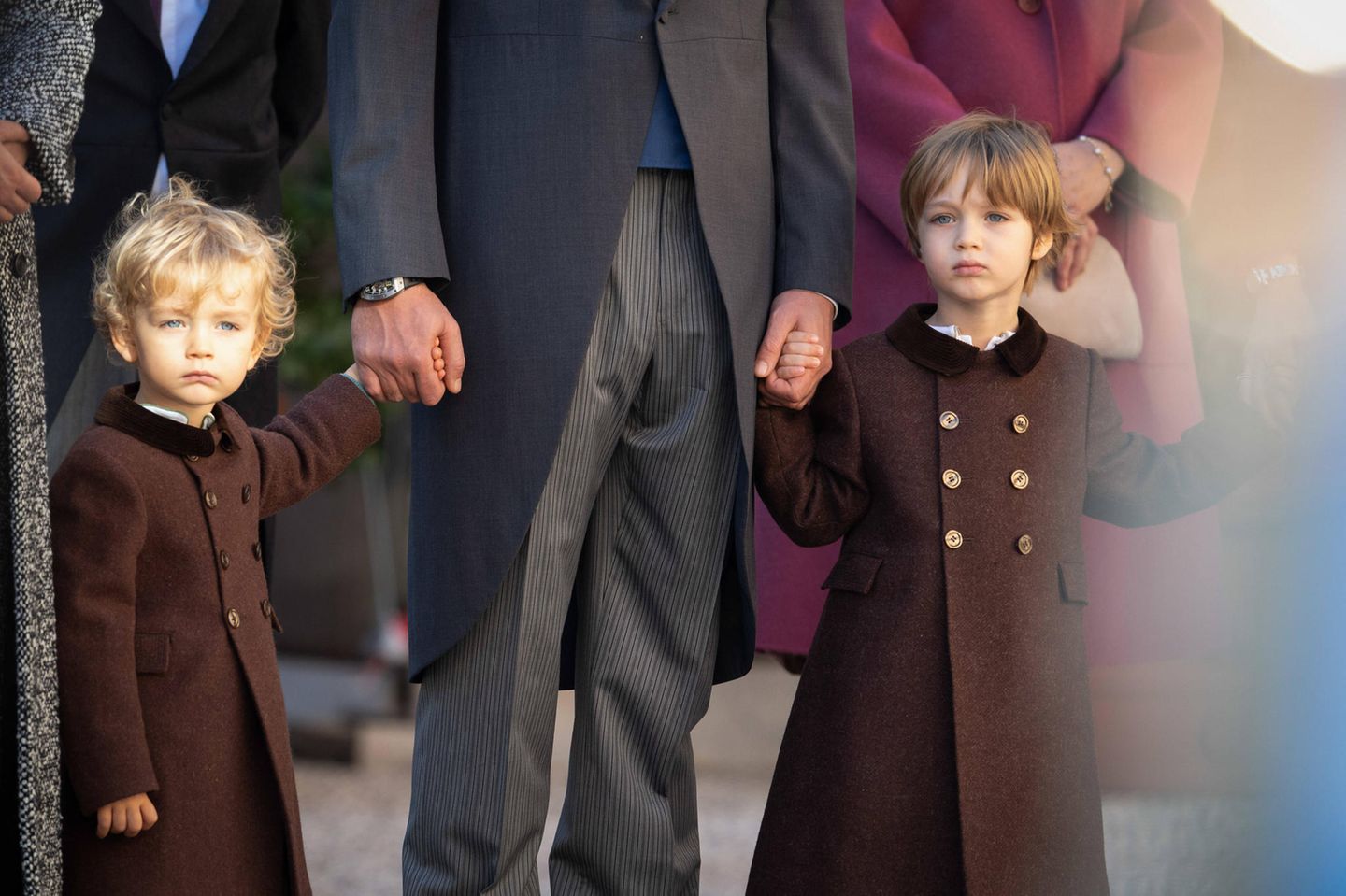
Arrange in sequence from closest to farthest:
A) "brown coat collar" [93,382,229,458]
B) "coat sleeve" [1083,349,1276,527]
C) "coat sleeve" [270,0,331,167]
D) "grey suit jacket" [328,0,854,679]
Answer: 1. "brown coat collar" [93,382,229,458]
2. "grey suit jacket" [328,0,854,679]
3. "coat sleeve" [1083,349,1276,527]
4. "coat sleeve" [270,0,331,167]

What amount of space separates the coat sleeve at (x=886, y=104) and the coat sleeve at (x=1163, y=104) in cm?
27

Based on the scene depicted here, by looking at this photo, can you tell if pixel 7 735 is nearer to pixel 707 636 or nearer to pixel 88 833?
pixel 88 833

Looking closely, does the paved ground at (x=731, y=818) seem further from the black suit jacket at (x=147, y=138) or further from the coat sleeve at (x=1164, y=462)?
the black suit jacket at (x=147, y=138)

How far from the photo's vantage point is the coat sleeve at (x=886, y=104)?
2570 millimetres

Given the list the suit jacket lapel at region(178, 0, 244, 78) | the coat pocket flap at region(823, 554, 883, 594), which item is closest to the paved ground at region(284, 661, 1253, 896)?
the coat pocket flap at region(823, 554, 883, 594)

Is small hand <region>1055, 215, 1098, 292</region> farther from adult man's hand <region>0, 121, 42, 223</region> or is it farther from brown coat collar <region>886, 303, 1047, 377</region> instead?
adult man's hand <region>0, 121, 42, 223</region>

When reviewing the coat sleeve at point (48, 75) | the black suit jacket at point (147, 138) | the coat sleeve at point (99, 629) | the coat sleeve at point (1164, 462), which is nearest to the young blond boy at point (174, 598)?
the coat sleeve at point (99, 629)

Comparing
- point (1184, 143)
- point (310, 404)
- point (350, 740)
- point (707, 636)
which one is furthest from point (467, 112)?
point (350, 740)

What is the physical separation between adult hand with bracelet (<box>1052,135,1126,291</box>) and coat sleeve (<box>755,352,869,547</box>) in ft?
1.86

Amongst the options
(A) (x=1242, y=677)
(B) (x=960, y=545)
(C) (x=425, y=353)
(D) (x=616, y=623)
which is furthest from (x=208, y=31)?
(A) (x=1242, y=677)

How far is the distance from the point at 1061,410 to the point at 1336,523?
19.1 inches

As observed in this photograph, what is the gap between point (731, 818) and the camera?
401 cm

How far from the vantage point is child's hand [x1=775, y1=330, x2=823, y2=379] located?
209 cm

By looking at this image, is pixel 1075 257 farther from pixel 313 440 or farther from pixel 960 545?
pixel 313 440
